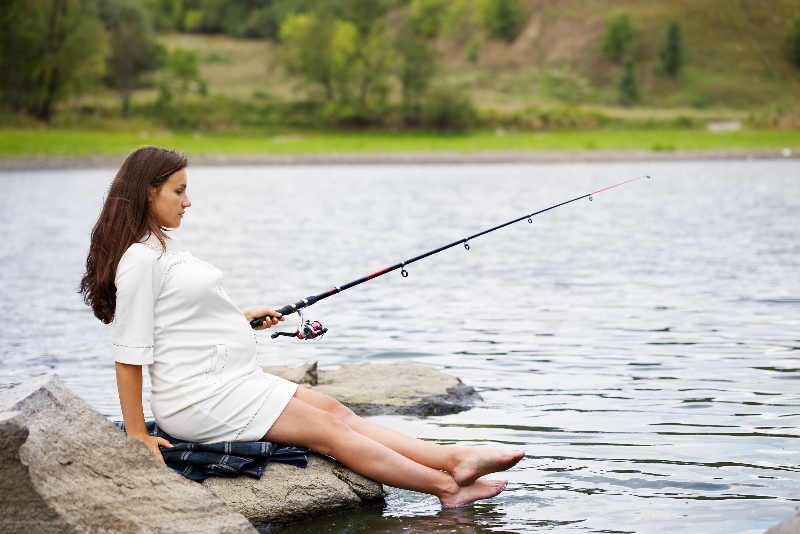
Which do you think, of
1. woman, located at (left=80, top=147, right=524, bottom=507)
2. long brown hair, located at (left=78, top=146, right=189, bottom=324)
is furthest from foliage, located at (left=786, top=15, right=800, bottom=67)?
long brown hair, located at (left=78, top=146, right=189, bottom=324)

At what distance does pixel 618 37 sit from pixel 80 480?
9301cm

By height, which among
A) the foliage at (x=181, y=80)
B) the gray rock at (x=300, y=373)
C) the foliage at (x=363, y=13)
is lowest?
the gray rock at (x=300, y=373)

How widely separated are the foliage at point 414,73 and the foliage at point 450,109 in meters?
2.58

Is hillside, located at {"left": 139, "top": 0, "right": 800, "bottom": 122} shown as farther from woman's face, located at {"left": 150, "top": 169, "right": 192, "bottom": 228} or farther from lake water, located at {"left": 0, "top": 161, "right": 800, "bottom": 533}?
woman's face, located at {"left": 150, "top": 169, "right": 192, "bottom": 228}

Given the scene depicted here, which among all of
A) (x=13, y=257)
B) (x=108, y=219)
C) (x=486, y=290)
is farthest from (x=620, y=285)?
(x=13, y=257)

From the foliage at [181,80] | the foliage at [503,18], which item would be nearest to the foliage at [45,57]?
the foliage at [181,80]

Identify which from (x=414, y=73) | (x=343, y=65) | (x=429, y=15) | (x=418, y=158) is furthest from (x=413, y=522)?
(x=429, y=15)

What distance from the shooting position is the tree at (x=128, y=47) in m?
72.1

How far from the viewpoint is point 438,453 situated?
4898 millimetres

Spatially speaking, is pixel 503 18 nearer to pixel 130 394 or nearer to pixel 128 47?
pixel 128 47

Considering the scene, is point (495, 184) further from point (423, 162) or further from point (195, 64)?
point (195, 64)

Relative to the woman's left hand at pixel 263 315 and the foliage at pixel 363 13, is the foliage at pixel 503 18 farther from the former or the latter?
the woman's left hand at pixel 263 315

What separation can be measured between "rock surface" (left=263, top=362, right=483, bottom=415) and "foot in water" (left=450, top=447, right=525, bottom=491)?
196cm

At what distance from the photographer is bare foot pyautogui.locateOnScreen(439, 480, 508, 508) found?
4965mm
